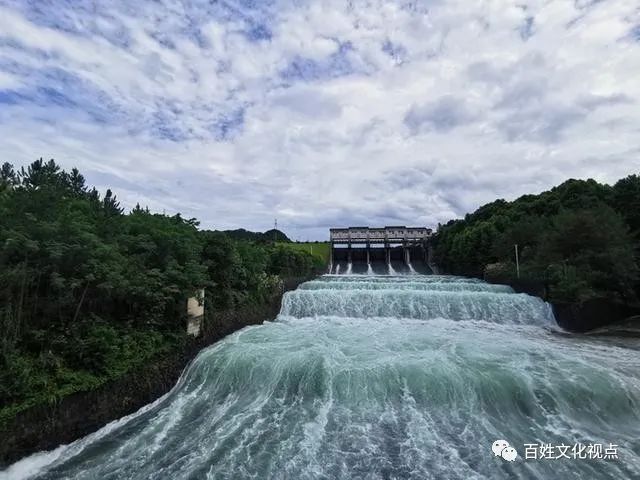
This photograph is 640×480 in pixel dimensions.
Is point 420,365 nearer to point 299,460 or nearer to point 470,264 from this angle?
point 299,460

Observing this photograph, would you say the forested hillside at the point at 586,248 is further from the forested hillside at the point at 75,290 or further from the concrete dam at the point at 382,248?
the concrete dam at the point at 382,248

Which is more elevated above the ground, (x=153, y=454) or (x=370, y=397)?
(x=370, y=397)

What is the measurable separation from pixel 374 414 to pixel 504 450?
7.18 feet

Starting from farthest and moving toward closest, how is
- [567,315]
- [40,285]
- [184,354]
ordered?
[567,315], [184,354], [40,285]

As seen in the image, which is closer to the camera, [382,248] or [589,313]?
[589,313]

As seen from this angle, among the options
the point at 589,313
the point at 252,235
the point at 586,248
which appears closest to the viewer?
the point at 589,313

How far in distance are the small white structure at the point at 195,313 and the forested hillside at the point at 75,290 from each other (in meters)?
0.22

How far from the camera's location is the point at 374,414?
6.99m

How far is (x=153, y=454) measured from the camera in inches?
239

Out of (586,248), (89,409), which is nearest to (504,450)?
(89,409)

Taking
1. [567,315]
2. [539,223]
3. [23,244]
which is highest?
[539,223]

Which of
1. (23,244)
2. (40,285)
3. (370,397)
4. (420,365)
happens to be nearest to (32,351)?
(40,285)

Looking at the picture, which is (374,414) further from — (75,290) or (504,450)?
(75,290)

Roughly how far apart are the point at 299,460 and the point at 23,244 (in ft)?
20.0
